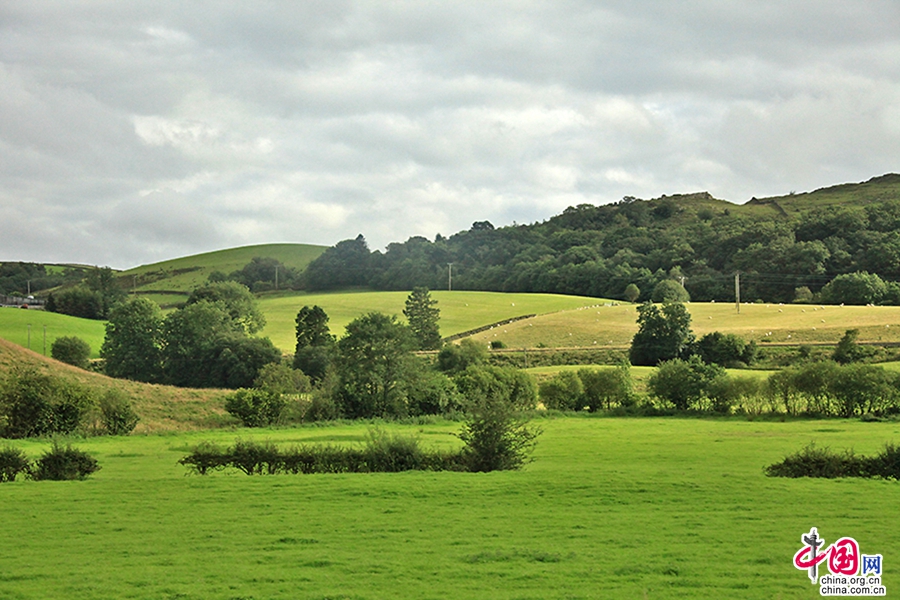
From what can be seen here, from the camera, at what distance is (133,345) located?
97688 mm

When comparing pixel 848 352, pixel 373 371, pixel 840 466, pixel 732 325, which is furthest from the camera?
pixel 732 325

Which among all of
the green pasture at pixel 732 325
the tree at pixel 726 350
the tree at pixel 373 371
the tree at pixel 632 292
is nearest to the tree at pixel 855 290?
the green pasture at pixel 732 325

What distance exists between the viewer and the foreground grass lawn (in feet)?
49.3

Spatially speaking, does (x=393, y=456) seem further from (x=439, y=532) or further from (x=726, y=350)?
(x=726, y=350)

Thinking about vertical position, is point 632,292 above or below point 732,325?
above

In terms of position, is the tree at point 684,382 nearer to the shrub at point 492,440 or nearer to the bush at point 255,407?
the bush at point 255,407

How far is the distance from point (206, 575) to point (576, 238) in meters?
176

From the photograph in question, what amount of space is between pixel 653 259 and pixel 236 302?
8195 cm

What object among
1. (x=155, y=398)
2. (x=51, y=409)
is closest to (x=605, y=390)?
(x=155, y=398)

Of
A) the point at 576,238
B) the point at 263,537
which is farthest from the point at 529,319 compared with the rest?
the point at 263,537

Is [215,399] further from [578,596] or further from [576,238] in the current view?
[576,238]

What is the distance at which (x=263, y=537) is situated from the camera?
1884 centimetres

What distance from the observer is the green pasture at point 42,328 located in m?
109

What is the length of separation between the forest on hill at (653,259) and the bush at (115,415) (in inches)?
4216
